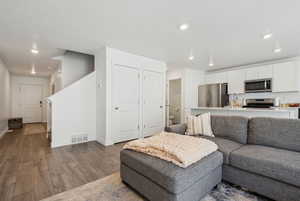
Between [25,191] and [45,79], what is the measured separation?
7.72m

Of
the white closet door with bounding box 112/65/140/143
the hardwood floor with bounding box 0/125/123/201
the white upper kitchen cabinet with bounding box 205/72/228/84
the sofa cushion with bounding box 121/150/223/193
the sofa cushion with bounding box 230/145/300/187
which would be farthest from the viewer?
the white upper kitchen cabinet with bounding box 205/72/228/84

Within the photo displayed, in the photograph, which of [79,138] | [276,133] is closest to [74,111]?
[79,138]

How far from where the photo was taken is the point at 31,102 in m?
7.46

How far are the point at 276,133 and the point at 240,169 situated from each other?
2.58 ft

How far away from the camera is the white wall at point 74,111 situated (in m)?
3.48

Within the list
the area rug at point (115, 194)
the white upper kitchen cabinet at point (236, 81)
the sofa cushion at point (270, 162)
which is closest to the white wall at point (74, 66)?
the area rug at point (115, 194)

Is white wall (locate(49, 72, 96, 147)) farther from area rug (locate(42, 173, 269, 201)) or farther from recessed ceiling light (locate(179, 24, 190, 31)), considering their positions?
recessed ceiling light (locate(179, 24, 190, 31))

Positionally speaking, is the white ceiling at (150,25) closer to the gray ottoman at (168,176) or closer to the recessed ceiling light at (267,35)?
the recessed ceiling light at (267,35)

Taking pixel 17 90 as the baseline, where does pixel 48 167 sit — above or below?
below

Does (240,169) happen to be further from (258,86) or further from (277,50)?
(258,86)

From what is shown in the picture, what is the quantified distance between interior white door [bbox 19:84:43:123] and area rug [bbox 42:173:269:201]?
762 centimetres

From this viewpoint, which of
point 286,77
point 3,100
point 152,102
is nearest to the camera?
point 286,77

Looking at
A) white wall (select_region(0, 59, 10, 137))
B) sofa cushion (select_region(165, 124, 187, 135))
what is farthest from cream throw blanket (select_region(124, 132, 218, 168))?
white wall (select_region(0, 59, 10, 137))

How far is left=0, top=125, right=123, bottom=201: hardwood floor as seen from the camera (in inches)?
71.2
